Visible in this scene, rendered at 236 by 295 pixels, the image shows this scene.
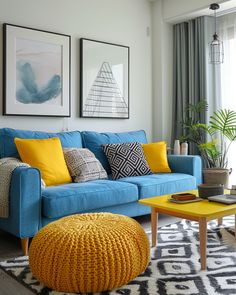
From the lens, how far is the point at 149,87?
4.84m

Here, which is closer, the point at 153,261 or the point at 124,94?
the point at 153,261

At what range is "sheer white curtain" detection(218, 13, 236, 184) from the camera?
435cm

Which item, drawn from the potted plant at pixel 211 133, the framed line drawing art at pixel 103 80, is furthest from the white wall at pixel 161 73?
the framed line drawing art at pixel 103 80

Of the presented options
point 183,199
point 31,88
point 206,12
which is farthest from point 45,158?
point 206,12

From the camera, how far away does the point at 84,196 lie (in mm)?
2742

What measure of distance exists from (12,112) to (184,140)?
2184mm

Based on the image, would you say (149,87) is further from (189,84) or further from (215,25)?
(215,25)

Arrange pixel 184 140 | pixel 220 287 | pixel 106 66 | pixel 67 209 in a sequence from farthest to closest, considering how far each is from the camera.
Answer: pixel 184 140 < pixel 106 66 < pixel 67 209 < pixel 220 287

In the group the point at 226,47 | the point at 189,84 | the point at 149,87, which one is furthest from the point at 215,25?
the point at 149,87

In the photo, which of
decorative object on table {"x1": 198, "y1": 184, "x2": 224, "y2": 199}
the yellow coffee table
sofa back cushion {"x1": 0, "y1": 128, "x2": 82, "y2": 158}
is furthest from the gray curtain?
the yellow coffee table

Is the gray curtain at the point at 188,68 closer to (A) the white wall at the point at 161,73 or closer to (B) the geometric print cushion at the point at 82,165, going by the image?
(A) the white wall at the point at 161,73

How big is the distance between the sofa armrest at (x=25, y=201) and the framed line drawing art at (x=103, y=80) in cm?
168

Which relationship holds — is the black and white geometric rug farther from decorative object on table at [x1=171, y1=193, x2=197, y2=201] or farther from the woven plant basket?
the woven plant basket

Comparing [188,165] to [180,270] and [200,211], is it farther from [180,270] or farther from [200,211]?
[180,270]
